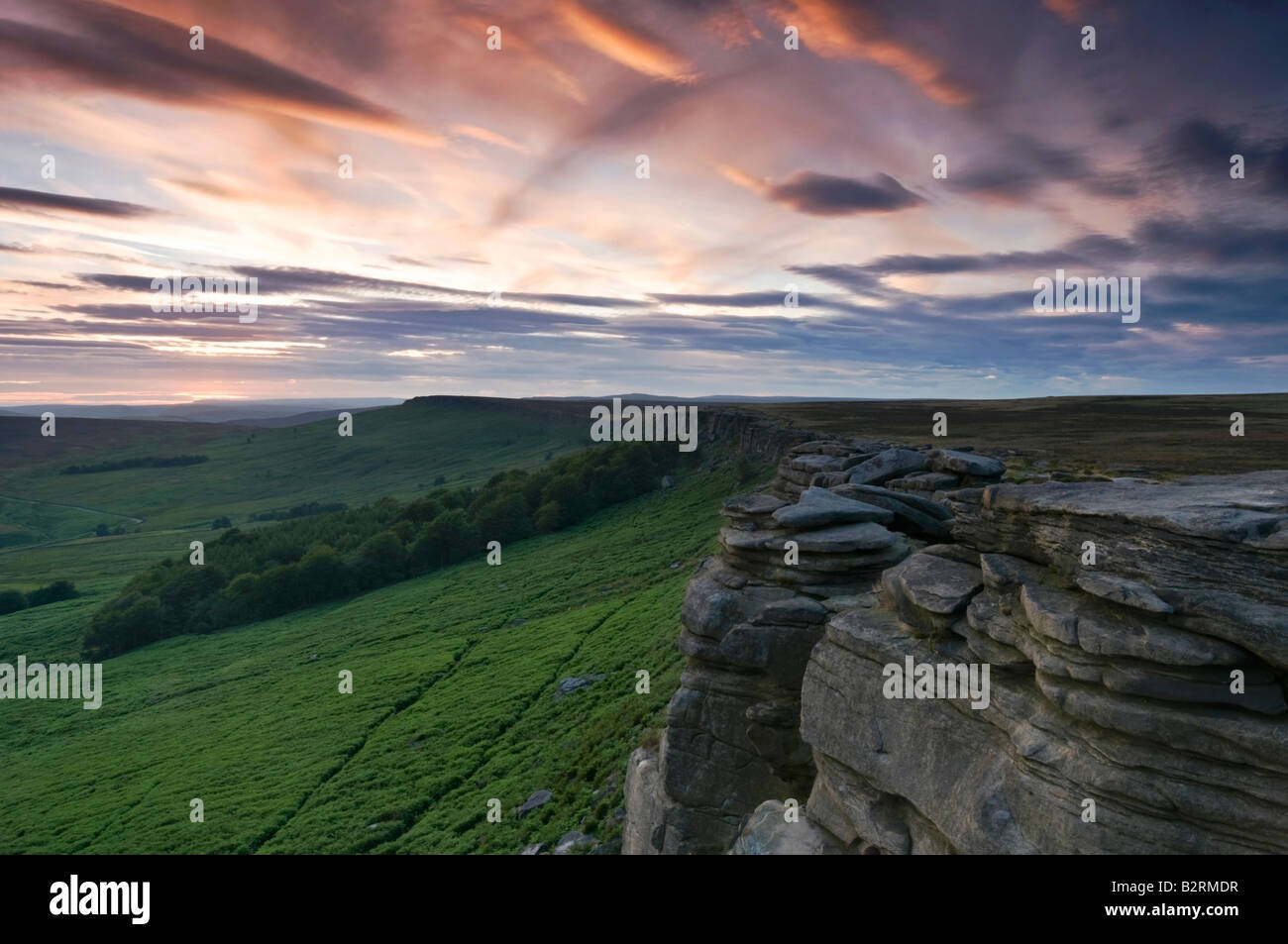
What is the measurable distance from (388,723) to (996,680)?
56.7 meters

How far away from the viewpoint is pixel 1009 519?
52.7 ft

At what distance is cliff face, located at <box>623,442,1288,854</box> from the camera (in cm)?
1164

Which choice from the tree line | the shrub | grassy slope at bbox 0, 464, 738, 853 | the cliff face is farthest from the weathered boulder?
the shrub

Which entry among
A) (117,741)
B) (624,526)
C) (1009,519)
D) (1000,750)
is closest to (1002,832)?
(1000,750)

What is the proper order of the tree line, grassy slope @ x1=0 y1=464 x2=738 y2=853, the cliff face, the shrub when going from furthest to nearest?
the shrub → the tree line → grassy slope @ x1=0 y1=464 x2=738 y2=853 → the cliff face

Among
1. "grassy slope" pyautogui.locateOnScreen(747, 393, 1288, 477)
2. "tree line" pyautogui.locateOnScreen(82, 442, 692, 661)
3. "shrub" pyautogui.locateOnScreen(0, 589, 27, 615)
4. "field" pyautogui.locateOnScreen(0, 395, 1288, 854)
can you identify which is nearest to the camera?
"field" pyautogui.locateOnScreen(0, 395, 1288, 854)

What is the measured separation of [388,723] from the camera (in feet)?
196

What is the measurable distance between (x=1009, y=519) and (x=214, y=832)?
56119 mm

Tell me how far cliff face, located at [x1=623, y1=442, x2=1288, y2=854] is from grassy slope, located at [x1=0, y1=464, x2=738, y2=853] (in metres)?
11.8

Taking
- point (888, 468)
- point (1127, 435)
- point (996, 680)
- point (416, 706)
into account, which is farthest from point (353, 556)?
point (1127, 435)

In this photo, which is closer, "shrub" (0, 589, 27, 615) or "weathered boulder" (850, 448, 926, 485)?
"weathered boulder" (850, 448, 926, 485)

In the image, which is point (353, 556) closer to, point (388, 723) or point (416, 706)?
point (416, 706)

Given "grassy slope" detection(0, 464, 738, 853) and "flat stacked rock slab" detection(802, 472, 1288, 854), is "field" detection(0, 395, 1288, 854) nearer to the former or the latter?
"grassy slope" detection(0, 464, 738, 853)
